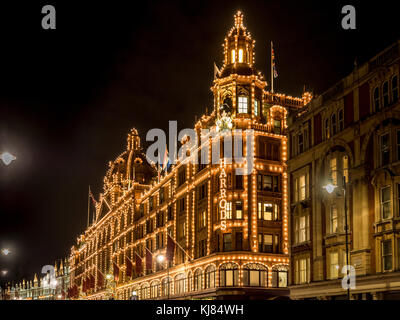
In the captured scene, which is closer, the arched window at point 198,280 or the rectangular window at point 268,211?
the rectangular window at point 268,211

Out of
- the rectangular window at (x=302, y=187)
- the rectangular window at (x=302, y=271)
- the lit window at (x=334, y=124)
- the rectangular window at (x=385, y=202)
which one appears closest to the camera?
the rectangular window at (x=385, y=202)

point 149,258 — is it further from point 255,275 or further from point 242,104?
point 242,104

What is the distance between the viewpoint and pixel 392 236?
125ft

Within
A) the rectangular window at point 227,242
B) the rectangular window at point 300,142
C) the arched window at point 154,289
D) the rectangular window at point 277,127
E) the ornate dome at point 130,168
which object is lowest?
the arched window at point 154,289

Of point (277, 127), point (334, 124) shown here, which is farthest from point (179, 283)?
point (334, 124)

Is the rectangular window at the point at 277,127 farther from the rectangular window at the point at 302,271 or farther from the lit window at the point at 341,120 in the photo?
the lit window at the point at 341,120

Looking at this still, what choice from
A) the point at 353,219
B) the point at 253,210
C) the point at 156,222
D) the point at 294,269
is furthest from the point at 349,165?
the point at 156,222

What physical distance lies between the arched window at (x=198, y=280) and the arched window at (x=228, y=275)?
5287mm

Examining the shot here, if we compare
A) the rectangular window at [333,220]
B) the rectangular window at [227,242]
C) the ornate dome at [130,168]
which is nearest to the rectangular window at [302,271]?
the rectangular window at [333,220]

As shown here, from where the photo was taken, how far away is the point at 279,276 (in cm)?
6656

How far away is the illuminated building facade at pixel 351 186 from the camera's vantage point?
38969mm

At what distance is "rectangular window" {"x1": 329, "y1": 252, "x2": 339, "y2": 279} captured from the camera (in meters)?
43.9

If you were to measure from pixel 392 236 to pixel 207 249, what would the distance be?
1330 inches

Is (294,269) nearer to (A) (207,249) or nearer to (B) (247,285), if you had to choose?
(B) (247,285)
